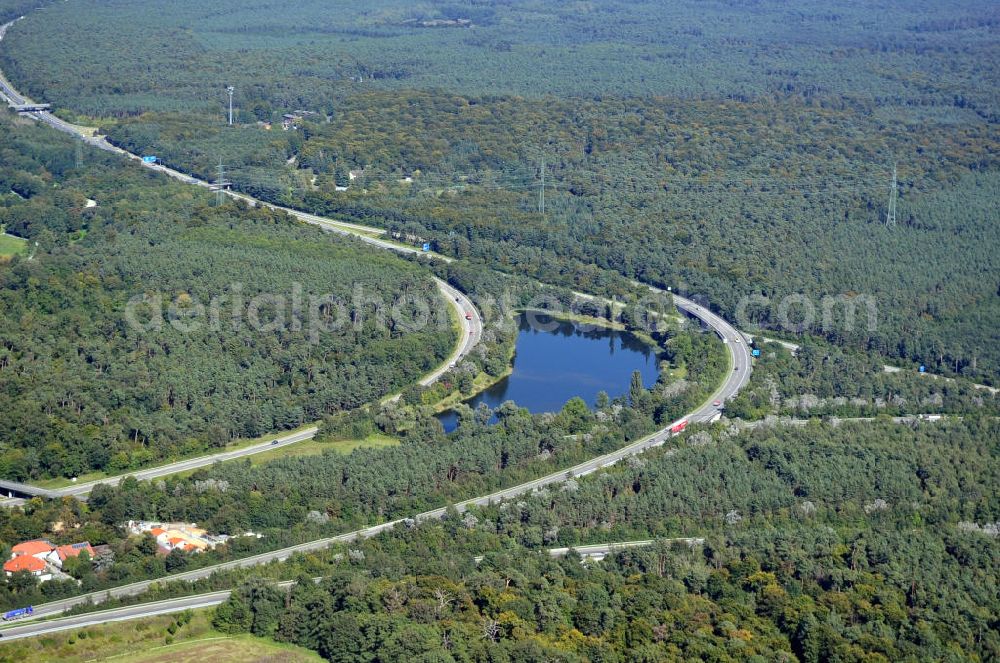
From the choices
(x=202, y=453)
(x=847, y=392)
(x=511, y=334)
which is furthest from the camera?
(x=511, y=334)

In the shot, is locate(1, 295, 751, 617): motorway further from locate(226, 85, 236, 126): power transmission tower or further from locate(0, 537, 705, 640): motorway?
locate(226, 85, 236, 126): power transmission tower

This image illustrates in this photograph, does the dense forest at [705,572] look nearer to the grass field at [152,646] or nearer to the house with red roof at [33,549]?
the grass field at [152,646]

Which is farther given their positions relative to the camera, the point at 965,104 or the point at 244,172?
the point at 965,104

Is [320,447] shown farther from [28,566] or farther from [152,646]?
[152,646]

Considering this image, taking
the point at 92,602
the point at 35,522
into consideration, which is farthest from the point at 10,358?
the point at 92,602

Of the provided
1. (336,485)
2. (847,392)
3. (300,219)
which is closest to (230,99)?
(300,219)

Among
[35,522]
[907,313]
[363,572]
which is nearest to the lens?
[363,572]

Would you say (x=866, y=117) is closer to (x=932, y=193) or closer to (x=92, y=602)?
(x=932, y=193)
